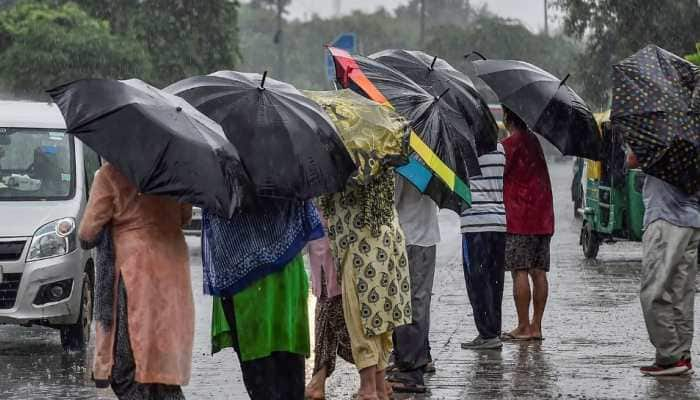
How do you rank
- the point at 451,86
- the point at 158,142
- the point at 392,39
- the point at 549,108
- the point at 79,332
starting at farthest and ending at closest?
the point at 392,39
the point at 79,332
the point at 549,108
the point at 451,86
the point at 158,142

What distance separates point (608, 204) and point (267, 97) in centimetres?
1179

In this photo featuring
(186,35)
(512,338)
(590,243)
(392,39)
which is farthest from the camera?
(392,39)

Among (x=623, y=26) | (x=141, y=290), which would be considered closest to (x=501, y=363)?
(x=141, y=290)

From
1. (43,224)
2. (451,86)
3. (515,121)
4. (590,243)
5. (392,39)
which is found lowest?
(590,243)

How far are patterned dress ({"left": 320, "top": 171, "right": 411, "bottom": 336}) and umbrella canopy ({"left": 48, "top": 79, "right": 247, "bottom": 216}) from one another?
154 centimetres

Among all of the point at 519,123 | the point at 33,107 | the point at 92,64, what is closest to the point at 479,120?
the point at 519,123

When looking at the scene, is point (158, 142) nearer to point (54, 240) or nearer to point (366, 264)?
point (366, 264)

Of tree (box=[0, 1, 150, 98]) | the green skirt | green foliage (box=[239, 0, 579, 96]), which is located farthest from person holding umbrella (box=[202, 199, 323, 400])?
green foliage (box=[239, 0, 579, 96])

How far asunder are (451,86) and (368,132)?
2060 millimetres

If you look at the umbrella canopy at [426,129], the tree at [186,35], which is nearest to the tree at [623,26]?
the tree at [186,35]

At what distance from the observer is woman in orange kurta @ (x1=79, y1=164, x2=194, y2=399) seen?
7.29 meters

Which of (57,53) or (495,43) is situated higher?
(495,43)

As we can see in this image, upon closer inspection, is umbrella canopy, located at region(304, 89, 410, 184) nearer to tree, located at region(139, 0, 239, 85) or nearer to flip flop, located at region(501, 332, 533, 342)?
flip flop, located at region(501, 332, 533, 342)

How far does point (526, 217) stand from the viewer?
37.4ft
